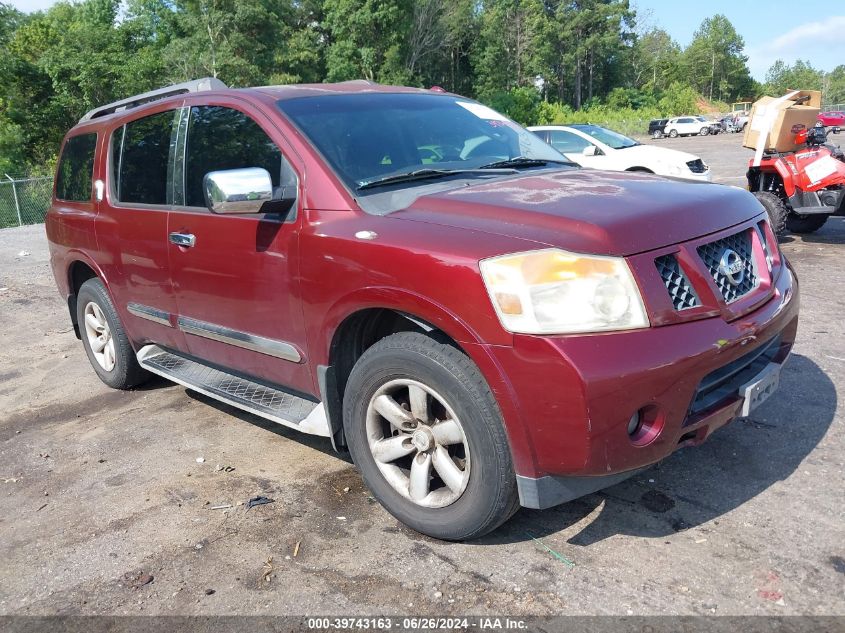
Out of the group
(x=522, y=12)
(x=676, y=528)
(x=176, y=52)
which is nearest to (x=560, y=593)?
(x=676, y=528)

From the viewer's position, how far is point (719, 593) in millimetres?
2490

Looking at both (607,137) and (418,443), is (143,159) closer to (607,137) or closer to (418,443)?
(418,443)

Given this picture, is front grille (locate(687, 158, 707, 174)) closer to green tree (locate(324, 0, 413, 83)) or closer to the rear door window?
the rear door window

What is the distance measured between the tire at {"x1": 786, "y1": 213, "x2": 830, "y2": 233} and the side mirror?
789cm

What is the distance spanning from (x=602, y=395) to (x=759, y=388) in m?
0.87

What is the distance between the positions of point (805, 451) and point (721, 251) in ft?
4.43

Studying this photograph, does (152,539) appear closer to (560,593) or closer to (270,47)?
(560,593)

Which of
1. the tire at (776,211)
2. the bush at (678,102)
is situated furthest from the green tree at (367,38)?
the tire at (776,211)

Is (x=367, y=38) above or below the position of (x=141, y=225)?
above

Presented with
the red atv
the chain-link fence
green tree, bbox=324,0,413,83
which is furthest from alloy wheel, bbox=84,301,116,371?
green tree, bbox=324,0,413,83

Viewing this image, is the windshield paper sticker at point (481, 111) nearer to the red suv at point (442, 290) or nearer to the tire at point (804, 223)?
the red suv at point (442, 290)

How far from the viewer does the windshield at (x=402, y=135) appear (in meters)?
3.37

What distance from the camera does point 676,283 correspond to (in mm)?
2561

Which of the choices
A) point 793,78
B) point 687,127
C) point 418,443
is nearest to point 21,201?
point 418,443
